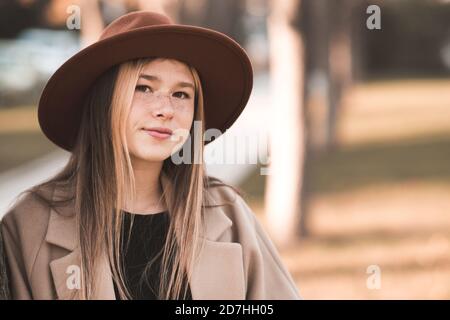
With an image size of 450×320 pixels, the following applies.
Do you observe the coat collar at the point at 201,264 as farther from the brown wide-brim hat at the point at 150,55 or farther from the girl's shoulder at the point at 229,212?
the brown wide-brim hat at the point at 150,55

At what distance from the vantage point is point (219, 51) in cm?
266

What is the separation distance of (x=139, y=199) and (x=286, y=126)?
20.8ft

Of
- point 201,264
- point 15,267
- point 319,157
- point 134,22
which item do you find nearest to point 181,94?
point 134,22

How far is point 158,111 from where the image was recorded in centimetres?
251

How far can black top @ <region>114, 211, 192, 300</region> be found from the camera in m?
2.52

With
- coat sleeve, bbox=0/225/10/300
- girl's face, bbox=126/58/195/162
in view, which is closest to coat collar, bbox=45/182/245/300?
coat sleeve, bbox=0/225/10/300

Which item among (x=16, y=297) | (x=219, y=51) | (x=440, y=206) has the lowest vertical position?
(x=440, y=206)

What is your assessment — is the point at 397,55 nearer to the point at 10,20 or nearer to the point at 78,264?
the point at 10,20

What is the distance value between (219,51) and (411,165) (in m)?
13.6

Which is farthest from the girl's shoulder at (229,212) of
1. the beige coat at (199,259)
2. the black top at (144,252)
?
the black top at (144,252)

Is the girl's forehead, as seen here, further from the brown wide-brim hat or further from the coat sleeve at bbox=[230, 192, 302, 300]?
the coat sleeve at bbox=[230, 192, 302, 300]

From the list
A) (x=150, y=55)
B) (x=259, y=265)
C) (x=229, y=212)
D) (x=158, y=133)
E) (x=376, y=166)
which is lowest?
(x=376, y=166)

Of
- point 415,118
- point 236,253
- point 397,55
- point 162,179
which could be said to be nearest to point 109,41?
point 162,179

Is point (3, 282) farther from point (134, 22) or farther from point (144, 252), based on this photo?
point (134, 22)
